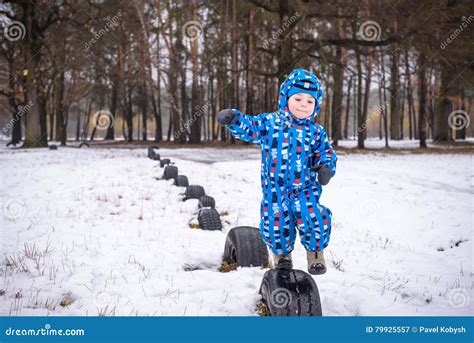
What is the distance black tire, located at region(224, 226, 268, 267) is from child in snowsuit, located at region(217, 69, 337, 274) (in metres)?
0.65

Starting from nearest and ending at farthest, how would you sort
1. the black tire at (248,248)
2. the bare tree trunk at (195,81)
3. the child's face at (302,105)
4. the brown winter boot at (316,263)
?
the brown winter boot at (316,263), the child's face at (302,105), the black tire at (248,248), the bare tree trunk at (195,81)

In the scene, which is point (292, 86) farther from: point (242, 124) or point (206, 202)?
point (206, 202)

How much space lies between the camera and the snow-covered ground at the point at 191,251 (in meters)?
2.54

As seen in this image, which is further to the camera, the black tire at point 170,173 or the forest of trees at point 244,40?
the forest of trees at point 244,40

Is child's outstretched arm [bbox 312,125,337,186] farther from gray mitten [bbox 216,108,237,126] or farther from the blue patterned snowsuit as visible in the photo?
gray mitten [bbox 216,108,237,126]

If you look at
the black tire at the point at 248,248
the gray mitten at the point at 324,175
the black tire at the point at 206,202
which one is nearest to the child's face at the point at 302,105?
the gray mitten at the point at 324,175

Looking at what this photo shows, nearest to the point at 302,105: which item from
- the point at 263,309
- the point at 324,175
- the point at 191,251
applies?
the point at 324,175

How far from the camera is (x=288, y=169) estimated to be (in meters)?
2.47

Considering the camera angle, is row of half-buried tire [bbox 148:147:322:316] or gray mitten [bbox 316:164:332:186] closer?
row of half-buried tire [bbox 148:147:322:316]

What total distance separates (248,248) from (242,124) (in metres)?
1.28

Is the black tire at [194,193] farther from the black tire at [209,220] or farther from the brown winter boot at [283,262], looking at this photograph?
the brown winter boot at [283,262]

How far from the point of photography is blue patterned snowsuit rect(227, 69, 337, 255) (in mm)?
2428

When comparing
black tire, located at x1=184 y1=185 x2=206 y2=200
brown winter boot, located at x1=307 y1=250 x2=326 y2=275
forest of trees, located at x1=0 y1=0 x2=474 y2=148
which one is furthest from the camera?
forest of trees, located at x1=0 y1=0 x2=474 y2=148

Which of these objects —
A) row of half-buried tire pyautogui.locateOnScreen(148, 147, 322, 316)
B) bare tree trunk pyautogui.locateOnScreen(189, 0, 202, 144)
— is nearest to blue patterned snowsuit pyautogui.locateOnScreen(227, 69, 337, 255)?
row of half-buried tire pyautogui.locateOnScreen(148, 147, 322, 316)
